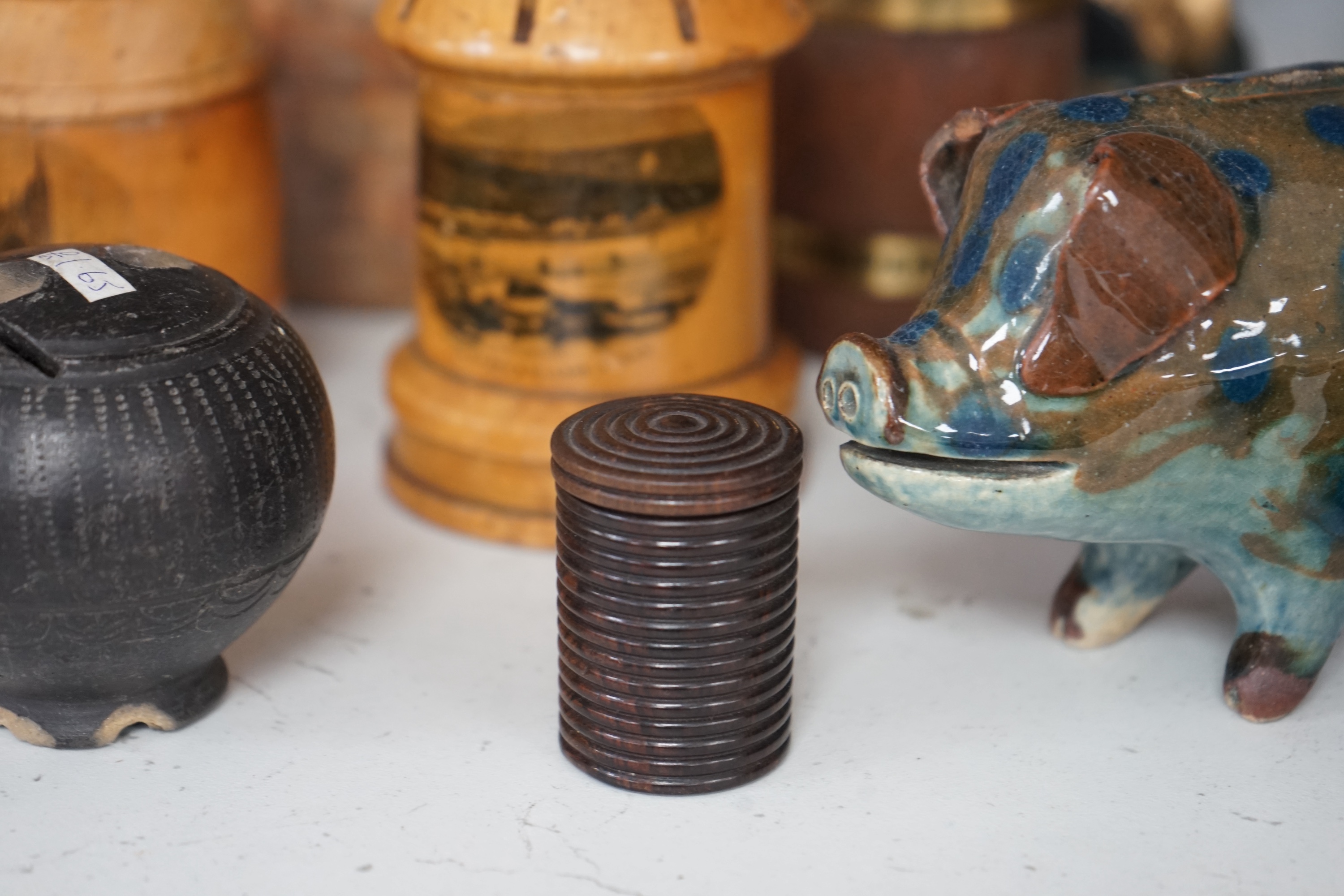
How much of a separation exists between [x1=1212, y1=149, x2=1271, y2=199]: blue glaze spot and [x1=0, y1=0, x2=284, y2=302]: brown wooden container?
1.32 metres

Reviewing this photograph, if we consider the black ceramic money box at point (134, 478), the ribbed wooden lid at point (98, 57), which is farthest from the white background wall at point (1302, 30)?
the black ceramic money box at point (134, 478)

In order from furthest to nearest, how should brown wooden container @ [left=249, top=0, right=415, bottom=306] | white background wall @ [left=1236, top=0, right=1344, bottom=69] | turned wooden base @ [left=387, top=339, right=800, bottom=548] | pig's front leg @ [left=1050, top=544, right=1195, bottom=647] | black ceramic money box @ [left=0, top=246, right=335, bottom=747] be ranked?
white background wall @ [left=1236, top=0, right=1344, bottom=69], brown wooden container @ [left=249, top=0, right=415, bottom=306], turned wooden base @ [left=387, top=339, right=800, bottom=548], pig's front leg @ [left=1050, top=544, right=1195, bottom=647], black ceramic money box @ [left=0, top=246, right=335, bottom=747]

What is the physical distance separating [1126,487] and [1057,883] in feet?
1.16

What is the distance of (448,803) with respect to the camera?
1.49 metres

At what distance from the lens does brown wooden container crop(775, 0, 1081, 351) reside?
2.29 metres

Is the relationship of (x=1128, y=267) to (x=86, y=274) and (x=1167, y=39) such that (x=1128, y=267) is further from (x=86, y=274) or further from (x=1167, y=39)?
(x=1167, y=39)

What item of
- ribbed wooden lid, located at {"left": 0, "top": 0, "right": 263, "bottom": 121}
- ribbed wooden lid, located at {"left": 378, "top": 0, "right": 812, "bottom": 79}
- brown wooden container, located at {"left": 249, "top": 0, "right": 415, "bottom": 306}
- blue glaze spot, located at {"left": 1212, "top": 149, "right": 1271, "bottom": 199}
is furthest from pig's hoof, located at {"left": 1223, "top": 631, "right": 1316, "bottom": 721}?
ribbed wooden lid, located at {"left": 0, "top": 0, "right": 263, "bottom": 121}

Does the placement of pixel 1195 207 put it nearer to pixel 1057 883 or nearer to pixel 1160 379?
pixel 1160 379

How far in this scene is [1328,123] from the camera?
4.90 ft

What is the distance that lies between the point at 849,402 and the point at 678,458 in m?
0.18

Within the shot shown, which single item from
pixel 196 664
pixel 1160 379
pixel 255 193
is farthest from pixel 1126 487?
pixel 255 193

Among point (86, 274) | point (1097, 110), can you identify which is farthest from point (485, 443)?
point (1097, 110)

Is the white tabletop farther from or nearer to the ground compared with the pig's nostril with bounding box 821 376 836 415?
nearer to the ground

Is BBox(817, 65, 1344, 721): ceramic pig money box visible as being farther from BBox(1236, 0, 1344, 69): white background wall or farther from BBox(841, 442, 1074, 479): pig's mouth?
BBox(1236, 0, 1344, 69): white background wall
